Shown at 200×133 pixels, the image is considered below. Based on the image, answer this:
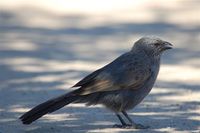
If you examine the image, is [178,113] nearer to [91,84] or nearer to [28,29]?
[91,84]

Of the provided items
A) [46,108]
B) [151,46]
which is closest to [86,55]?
[151,46]

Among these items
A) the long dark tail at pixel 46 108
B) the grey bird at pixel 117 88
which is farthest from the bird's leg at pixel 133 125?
the long dark tail at pixel 46 108

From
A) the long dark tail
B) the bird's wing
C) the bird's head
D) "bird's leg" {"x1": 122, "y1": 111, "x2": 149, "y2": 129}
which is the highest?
the bird's head

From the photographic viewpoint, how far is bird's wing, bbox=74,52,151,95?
9.02 meters

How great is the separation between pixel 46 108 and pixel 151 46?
1458 millimetres

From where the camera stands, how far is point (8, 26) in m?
15.6

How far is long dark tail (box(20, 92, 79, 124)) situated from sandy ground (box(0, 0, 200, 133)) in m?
0.18

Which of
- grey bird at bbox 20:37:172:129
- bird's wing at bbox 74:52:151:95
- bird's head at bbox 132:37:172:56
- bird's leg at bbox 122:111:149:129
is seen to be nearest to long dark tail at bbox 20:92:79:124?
grey bird at bbox 20:37:172:129

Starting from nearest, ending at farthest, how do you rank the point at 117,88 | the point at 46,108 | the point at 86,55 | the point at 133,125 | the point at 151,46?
the point at 46,108 < the point at 117,88 < the point at 133,125 < the point at 151,46 < the point at 86,55

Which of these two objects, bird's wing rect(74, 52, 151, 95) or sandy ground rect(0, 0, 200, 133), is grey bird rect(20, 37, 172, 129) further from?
sandy ground rect(0, 0, 200, 133)

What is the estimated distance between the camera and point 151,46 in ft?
31.1

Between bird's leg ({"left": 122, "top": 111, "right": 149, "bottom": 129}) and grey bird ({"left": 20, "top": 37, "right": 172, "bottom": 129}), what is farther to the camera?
bird's leg ({"left": 122, "top": 111, "right": 149, "bottom": 129})

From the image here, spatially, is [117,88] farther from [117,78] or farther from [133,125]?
[133,125]

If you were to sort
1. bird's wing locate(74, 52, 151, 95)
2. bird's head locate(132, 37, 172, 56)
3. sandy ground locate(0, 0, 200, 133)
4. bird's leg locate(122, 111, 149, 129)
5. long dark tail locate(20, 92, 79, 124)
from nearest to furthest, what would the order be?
1. long dark tail locate(20, 92, 79, 124)
2. bird's wing locate(74, 52, 151, 95)
3. bird's leg locate(122, 111, 149, 129)
4. bird's head locate(132, 37, 172, 56)
5. sandy ground locate(0, 0, 200, 133)
